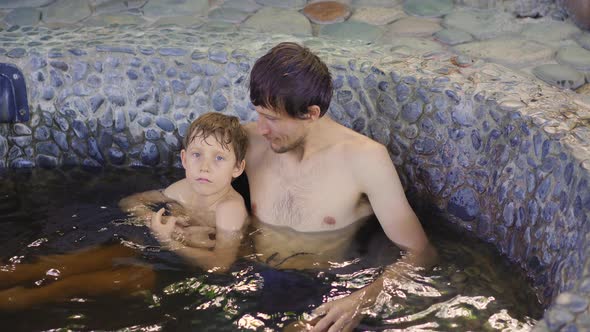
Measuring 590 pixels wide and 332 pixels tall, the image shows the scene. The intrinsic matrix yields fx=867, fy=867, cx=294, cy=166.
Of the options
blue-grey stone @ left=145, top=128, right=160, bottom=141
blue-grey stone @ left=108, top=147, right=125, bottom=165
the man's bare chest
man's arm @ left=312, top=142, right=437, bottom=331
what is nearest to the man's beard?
the man's bare chest

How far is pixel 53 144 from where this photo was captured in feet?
13.1

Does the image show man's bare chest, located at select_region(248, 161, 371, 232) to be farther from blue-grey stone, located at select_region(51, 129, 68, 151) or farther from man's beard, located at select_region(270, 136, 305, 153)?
blue-grey stone, located at select_region(51, 129, 68, 151)

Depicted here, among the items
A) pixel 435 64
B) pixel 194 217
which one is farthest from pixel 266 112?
pixel 435 64

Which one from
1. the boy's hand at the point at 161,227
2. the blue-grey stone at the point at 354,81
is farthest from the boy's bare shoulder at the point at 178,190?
the blue-grey stone at the point at 354,81

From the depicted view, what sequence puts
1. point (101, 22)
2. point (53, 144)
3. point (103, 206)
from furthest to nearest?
point (101, 22), point (53, 144), point (103, 206)

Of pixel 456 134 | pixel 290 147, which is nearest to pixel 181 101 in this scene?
pixel 290 147

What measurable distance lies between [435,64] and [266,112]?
0.97 metres

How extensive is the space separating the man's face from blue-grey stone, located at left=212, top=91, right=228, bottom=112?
2.30 ft

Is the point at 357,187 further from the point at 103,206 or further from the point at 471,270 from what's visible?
the point at 103,206

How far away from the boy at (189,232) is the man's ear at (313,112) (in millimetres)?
362

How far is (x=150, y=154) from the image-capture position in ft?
13.0

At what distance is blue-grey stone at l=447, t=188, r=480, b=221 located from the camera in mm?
3434

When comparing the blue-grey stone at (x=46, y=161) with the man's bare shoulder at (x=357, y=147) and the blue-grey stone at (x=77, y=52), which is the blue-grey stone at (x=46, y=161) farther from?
the man's bare shoulder at (x=357, y=147)

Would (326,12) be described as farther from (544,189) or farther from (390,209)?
(544,189)
